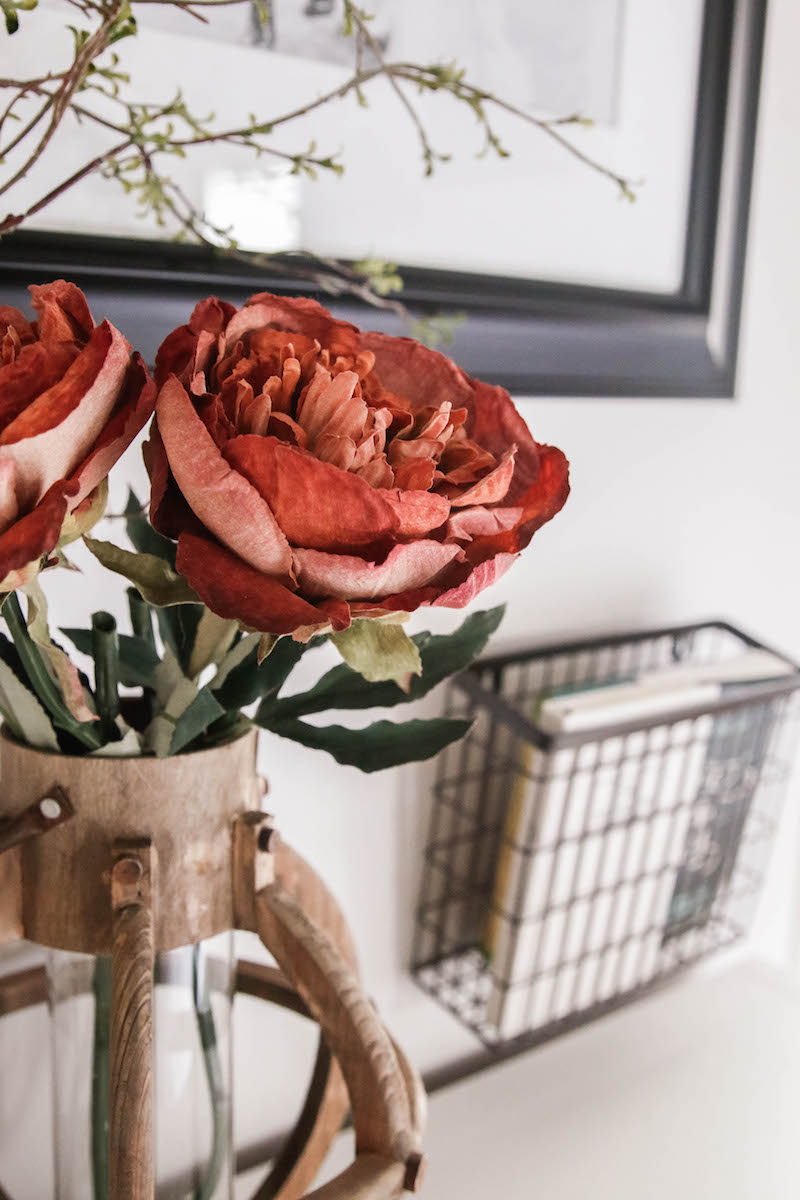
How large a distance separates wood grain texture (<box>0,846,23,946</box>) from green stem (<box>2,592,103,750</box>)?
2.0 inches

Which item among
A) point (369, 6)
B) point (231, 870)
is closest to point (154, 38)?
point (369, 6)

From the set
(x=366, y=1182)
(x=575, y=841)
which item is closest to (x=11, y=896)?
(x=366, y=1182)

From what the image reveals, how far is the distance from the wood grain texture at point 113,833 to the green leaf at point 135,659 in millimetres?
43

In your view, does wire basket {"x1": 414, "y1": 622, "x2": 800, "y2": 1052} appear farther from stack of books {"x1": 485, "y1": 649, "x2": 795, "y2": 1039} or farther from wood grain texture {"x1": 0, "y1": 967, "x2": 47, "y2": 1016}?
wood grain texture {"x1": 0, "y1": 967, "x2": 47, "y2": 1016}

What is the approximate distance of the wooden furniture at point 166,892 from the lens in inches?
12.6

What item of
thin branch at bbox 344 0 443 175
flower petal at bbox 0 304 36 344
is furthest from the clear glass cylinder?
thin branch at bbox 344 0 443 175

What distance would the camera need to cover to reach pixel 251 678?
35 centimetres

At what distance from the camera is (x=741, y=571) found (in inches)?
33.9

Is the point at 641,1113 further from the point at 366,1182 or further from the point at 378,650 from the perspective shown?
the point at 378,650

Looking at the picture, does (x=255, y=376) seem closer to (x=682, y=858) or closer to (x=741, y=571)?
(x=682, y=858)

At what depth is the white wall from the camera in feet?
2.08

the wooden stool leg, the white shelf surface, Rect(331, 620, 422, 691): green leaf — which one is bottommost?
the white shelf surface

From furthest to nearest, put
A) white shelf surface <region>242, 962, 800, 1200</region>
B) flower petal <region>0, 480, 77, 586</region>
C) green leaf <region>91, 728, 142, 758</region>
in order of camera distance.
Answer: white shelf surface <region>242, 962, 800, 1200</region> < green leaf <region>91, 728, 142, 758</region> < flower petal <region>0, 480, 77, 586</region>

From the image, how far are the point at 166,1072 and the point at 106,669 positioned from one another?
0.49 feet
